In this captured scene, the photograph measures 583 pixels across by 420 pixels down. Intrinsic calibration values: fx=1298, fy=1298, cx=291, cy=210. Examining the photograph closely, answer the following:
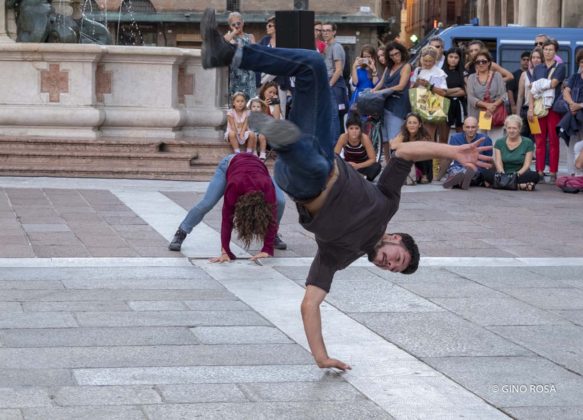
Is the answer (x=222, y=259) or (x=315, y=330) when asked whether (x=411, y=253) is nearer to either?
(x=315, y=330)

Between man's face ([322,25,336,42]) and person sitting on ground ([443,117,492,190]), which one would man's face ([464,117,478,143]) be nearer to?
person sitting on ground ([443,117,492,190])

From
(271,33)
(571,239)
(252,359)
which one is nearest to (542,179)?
(271,33)

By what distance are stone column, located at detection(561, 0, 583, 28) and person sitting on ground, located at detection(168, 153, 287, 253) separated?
36.5m

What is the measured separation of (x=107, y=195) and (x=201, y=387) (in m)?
8.25

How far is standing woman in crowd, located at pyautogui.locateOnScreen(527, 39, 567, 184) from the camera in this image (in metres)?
16.8

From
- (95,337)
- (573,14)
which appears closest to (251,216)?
(95,337)

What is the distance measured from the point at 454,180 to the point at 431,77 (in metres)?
1.83

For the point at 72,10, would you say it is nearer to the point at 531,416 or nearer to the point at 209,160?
the point at 209,160

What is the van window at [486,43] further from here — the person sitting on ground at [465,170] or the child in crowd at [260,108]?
the child in crowd at [260,108]

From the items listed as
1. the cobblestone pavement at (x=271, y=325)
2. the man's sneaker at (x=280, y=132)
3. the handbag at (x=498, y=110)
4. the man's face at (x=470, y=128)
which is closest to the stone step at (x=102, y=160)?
the man's face at (x=470, y=128)

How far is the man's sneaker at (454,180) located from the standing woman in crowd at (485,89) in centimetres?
133

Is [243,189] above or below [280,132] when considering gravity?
below

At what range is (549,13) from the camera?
4722cm

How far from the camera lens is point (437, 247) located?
11.1 m
